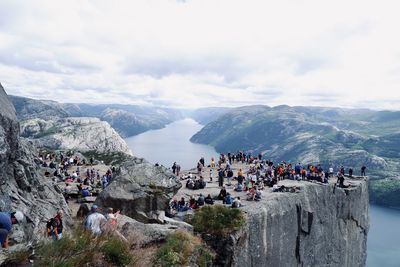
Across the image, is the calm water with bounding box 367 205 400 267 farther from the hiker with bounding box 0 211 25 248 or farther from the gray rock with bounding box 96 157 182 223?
the hiker with bounding box 0 211 25 248

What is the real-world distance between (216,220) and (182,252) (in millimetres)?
5020

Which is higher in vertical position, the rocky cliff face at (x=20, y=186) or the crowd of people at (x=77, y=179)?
the rocky cliff face at (x=20, y=186)

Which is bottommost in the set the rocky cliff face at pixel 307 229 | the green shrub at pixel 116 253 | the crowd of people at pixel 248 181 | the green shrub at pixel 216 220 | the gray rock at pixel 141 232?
the rocky cliff face at pixel 307 229

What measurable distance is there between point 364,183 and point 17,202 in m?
46.7

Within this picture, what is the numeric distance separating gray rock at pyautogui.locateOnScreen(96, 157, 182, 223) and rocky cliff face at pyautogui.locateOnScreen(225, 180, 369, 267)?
5.78 metres

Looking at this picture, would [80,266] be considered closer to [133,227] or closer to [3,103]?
[133,227]

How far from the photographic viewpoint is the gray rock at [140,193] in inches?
886

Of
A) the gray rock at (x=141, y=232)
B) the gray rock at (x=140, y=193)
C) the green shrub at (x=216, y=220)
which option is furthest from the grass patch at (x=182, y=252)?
the gray rock at (x=140, y=193)

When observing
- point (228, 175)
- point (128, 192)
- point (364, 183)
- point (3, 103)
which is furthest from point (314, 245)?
point (3, 103)

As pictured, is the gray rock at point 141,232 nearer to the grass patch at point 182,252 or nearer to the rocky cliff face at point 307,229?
the grass patch at point 182,252

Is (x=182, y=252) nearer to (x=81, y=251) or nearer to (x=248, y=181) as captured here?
(x=81, y=251)

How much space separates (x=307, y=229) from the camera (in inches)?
1400

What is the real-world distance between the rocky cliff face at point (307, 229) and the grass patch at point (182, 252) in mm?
3354

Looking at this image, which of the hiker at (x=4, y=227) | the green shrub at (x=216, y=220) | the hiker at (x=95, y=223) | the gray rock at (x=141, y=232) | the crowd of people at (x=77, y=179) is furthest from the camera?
the crowd of people at (x=77, y=179)
